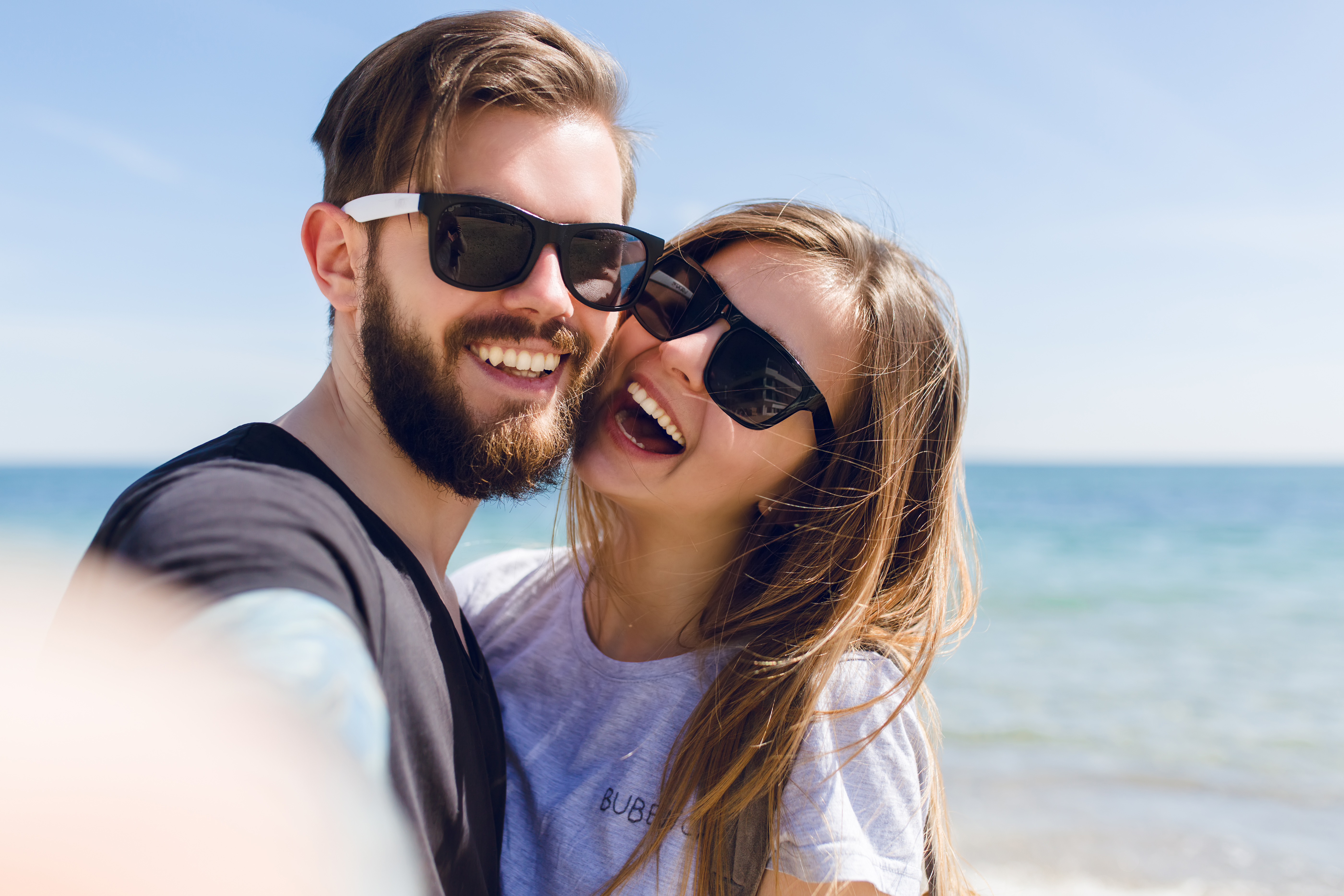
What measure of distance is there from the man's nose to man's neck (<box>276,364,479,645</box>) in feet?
1.44

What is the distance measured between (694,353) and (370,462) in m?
0.96

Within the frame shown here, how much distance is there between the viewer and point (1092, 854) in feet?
19.9

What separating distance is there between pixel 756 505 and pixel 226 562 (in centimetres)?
181

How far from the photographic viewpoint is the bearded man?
1659 mm

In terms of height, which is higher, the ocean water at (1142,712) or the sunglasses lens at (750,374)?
the sunglasses lens at (750,374)

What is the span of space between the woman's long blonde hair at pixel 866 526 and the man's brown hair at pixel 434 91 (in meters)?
0.64

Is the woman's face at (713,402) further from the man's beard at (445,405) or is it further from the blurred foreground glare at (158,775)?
the blurred foreground glare at (158,775)

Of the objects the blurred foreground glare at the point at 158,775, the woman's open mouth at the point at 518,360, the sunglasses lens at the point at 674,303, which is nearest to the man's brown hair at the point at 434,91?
the woman's open mouth at the point at 518,360

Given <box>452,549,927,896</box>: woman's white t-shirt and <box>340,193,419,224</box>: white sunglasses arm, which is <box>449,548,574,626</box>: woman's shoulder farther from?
<box>340,193,419,224</box>: white sunglasses arm

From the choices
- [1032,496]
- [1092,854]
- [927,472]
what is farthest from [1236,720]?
[1032,496]

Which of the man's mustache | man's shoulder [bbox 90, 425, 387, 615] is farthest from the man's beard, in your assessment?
man's shoulder [bbox 90, 425, 387, 615]

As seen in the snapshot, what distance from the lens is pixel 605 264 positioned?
2234 millimetres

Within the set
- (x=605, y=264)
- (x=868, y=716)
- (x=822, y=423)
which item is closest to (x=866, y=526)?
(x=822, y=423)

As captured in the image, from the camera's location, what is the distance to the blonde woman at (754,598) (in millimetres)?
2016
